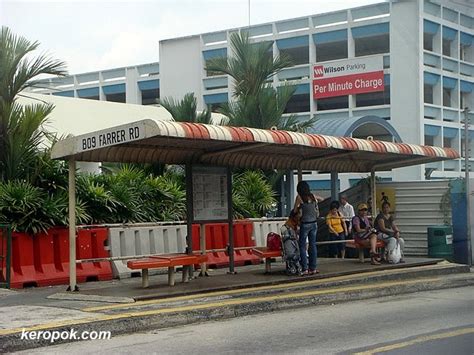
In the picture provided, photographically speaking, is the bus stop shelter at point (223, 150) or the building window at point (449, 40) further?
the building window at point (449, 40)

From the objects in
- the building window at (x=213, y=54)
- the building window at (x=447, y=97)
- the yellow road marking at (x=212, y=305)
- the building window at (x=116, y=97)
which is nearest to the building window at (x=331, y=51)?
the building window at (x=213, y=54)

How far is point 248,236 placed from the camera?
15789mm

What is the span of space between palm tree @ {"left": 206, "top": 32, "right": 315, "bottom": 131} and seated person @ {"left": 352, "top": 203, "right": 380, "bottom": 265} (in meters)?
4.38

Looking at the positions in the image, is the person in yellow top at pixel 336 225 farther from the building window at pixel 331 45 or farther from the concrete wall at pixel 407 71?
the building window at pixel 331 45

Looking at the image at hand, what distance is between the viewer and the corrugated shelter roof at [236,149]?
9.91 metres

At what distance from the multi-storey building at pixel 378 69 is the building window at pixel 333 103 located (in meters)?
0.04

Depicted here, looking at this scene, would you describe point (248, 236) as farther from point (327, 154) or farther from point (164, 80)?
point (164, 80)

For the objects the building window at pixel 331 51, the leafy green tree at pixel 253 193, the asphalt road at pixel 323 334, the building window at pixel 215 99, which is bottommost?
the asphalt road at pixel 323 334

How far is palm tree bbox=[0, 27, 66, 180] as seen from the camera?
13062 mm

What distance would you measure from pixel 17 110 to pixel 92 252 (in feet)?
10.3

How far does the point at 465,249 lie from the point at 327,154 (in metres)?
4.73

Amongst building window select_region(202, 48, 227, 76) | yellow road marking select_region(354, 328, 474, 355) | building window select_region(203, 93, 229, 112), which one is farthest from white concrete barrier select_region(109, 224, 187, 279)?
building window select_region(203, 93, 229, 112)

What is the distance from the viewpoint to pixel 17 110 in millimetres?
13391

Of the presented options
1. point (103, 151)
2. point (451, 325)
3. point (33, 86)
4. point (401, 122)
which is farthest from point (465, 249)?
point (33, 86)
